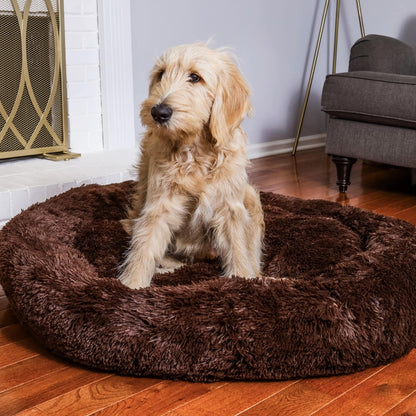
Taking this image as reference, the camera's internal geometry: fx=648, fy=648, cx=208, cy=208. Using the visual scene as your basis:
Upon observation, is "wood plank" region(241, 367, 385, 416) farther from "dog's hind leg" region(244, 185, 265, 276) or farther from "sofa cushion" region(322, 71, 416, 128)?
"sofa cushion" region(322, 71, 416, 128)

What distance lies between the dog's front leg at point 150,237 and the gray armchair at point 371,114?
1730 millimetres

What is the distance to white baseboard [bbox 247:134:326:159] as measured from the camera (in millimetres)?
4688

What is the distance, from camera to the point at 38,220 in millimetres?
2271

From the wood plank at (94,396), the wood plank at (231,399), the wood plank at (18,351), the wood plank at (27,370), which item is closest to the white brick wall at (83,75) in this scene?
the wood plank at (18,351)

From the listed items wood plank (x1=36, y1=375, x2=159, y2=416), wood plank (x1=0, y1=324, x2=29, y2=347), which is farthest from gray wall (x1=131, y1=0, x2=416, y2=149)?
wood plank (x1=36, y1=375, x2=159, y2=416)

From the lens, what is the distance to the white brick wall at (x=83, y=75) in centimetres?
340

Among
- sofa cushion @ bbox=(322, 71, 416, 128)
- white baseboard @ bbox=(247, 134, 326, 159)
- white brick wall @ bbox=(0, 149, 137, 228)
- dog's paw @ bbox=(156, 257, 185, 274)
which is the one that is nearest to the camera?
dog's paw @ bbox=(156, 257, 185, 274)

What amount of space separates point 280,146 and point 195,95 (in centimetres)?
303

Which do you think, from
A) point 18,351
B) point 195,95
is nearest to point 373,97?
point 195,95

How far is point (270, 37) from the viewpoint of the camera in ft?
15.1

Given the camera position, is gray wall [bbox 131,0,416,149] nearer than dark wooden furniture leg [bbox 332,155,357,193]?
No

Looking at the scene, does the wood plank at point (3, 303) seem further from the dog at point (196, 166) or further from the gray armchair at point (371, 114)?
the gray armchair at point (371, 114)

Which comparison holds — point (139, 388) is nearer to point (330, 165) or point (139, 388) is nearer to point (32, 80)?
point (32, 80)

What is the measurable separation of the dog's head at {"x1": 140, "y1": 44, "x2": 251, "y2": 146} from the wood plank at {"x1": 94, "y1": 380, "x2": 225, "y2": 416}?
0.72 meters
